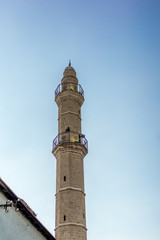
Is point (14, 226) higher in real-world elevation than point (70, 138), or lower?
lower

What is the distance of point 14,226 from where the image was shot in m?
11.4

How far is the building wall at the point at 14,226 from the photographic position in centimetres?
1077

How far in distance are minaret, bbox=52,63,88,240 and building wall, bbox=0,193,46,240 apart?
242 inches

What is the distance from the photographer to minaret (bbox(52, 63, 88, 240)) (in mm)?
18812

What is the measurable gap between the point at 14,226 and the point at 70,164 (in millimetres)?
9845

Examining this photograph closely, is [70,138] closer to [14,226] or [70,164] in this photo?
[70,164]

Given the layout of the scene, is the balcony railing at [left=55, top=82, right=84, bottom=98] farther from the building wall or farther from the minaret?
the building wall

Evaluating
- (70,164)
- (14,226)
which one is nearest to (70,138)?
(70,164)

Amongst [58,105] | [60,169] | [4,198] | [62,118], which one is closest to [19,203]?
[4,198]

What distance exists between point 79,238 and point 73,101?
10615 mm

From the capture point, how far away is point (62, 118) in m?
24.1

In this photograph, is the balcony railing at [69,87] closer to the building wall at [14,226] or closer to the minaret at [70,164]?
the minaret at [70,164]

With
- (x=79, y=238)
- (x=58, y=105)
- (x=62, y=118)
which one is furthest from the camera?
(x=58, y=105)

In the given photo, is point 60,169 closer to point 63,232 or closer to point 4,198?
point 63,232
